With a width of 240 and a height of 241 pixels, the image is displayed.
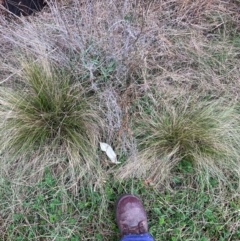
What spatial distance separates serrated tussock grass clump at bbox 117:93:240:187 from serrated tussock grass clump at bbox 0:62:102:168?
233mm

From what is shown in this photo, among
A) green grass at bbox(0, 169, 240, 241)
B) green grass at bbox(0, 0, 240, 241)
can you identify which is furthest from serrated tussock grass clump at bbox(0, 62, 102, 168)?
green grass at bbox(0, 169, 240, 241)

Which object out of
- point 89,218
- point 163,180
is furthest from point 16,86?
point 163,180

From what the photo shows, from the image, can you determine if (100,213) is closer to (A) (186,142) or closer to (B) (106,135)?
(B) (106,135)

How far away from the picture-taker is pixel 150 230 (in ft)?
5.52

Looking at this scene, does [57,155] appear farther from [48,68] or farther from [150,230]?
[150,230]

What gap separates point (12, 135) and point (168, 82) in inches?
32.1

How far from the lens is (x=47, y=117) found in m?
1.69

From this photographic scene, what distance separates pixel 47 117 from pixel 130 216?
2.00 feet

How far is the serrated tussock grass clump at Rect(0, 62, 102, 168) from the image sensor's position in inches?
65.9

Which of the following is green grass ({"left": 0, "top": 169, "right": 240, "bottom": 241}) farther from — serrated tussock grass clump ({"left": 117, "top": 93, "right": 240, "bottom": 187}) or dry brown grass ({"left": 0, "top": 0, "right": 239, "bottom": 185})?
dry brown grass ({"left": 0, "top": 0, "right": 239, "bottom": 185})

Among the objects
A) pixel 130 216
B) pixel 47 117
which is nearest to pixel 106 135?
pixel 47 117

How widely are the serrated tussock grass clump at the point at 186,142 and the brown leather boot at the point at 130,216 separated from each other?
0.12 m

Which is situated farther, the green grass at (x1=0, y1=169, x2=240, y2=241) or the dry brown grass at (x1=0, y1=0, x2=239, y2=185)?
the dry brown grass at (x1=0, y1=0, x2=239, y2=185)

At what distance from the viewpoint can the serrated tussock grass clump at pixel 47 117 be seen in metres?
1.67
